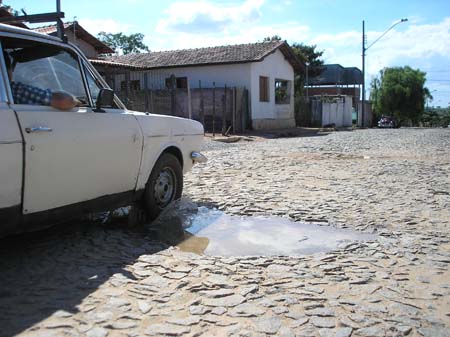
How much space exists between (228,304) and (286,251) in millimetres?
1358

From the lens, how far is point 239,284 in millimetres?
3568

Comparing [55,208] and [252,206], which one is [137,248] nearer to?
[55,208]

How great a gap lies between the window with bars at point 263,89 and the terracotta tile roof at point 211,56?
1.56 metres

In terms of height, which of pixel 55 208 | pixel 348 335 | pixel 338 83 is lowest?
pixel 348 335

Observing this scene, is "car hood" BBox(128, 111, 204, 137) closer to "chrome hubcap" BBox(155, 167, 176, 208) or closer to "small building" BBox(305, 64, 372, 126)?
"chrome hubcap" BBox(155, 167, 176, 208)

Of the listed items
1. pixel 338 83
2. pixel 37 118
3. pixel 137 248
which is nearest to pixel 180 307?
pixel 137 248

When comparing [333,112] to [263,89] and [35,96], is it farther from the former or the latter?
[35,96]

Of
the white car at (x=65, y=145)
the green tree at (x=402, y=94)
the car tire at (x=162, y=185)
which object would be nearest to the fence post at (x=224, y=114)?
the car tire at (x=162, y=185)

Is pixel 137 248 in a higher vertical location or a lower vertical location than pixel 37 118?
lower

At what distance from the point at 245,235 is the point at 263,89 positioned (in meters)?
22.6

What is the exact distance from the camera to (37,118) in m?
3.62

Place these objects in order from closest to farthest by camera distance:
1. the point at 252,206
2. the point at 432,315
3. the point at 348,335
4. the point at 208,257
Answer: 1. the point at 348,335
2. the point at 432,315
3. the point at 208,257
4. the point at 252,206

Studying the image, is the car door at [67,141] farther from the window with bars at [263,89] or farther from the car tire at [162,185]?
the window with bars at [263,89]

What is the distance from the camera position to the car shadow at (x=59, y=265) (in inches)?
122
